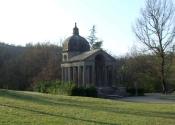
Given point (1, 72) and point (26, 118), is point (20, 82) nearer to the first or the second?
A: point (1, 72)

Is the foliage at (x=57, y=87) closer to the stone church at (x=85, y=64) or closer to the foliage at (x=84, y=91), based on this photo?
the foliage at (x=84, y=91)

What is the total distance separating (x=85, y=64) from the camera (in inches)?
1686

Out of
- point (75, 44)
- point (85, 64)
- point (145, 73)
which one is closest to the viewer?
point (85, 64)

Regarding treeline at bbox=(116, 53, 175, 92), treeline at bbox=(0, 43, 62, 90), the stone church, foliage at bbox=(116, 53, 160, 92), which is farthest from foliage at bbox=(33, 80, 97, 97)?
treeline at bbox=(0, 43, 62, 90)

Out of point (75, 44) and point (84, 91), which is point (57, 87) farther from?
point (75, 44)

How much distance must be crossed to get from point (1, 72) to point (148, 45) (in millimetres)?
30563

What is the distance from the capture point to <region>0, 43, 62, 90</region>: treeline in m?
65.1

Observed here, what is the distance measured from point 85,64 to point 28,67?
27377 millimetres

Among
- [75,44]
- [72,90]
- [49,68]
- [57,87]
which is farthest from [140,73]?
[72,90]

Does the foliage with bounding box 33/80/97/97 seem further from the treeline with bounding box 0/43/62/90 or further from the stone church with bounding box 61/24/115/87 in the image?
the treeline with bounding box 0/43/62/90

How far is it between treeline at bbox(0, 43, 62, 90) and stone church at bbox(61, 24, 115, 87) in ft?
54.6

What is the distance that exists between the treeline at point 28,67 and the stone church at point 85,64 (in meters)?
16.6

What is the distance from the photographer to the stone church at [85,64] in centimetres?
4334

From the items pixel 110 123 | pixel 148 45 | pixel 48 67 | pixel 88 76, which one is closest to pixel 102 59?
pixel 88 76
